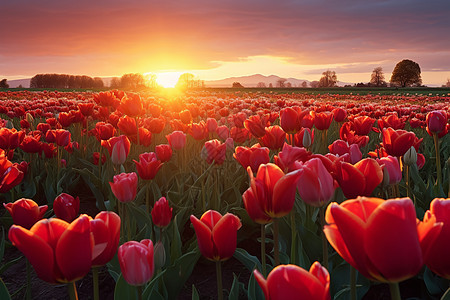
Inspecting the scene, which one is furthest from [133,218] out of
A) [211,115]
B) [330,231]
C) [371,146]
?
[371,146]

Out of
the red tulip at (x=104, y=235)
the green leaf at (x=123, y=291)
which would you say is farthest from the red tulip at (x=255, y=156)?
the red tulip at (x=104, y=235)

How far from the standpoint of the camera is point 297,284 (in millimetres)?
727

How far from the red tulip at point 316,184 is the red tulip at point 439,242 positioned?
52 cm

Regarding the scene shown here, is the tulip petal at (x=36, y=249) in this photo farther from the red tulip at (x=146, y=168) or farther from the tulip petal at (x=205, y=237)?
the red tulip at (x=146, y=168)

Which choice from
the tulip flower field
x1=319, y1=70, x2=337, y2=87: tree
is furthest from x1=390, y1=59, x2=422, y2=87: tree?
the tulip flower field

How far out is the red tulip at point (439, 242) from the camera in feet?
2.70

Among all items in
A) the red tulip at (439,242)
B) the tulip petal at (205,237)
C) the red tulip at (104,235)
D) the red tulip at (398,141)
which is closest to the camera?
the red tulip at (439,242)

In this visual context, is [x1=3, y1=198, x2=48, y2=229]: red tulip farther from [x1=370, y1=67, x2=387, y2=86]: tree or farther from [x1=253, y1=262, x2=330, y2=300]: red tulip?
Result: [x1=370, y1=67, x2=387, y2=86]: tree

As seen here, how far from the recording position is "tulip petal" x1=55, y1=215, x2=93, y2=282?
3.31 ft

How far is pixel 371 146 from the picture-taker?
609 centimetres

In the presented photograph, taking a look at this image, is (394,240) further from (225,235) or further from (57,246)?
(57,246)

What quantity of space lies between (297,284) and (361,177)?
82cm

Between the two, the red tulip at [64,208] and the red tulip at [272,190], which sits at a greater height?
the red tulip at [272,190]

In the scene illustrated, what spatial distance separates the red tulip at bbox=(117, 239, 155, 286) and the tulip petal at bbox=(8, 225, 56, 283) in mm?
230
